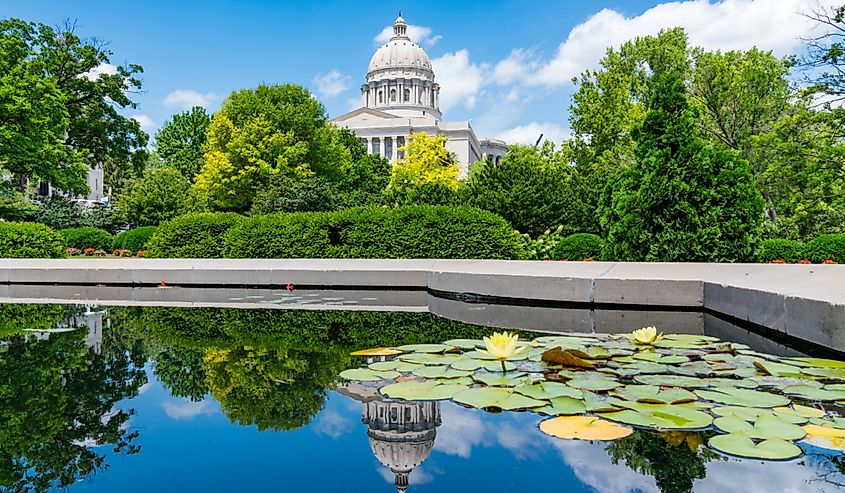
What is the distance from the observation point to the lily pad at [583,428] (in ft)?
7.66

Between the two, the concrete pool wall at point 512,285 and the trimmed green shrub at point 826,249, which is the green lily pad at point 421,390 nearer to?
the concrete pool wall at point 512,285

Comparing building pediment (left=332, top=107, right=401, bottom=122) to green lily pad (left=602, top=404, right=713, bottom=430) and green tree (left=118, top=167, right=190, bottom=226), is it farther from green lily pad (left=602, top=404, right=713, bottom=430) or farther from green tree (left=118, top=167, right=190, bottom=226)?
green lily pad (left=602, top=404, right=713, bottom=430)

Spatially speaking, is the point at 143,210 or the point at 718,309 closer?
the point at 718,309

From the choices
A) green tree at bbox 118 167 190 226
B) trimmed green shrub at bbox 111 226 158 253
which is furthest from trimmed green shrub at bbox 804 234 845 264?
green tree at bbox 118 167 190 226

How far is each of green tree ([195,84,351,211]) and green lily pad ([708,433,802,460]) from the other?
3372cm

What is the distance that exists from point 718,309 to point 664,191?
3571 millimetres

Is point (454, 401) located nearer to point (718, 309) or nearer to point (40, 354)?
point (40, 354)

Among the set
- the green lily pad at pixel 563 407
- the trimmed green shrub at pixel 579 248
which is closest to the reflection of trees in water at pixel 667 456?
the green lily pad at pixel 563 407

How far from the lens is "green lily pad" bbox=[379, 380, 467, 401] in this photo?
2.90 meters

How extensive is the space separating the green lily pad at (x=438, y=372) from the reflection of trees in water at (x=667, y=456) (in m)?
1.15

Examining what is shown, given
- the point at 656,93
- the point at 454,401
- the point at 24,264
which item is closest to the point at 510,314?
the point at 454,401

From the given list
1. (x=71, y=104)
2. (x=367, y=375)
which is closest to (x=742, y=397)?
(x=367, y=375)

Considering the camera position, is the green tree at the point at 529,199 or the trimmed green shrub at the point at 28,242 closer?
the trimmed green shrub at the point at 28,242

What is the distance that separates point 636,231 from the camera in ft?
31.4
